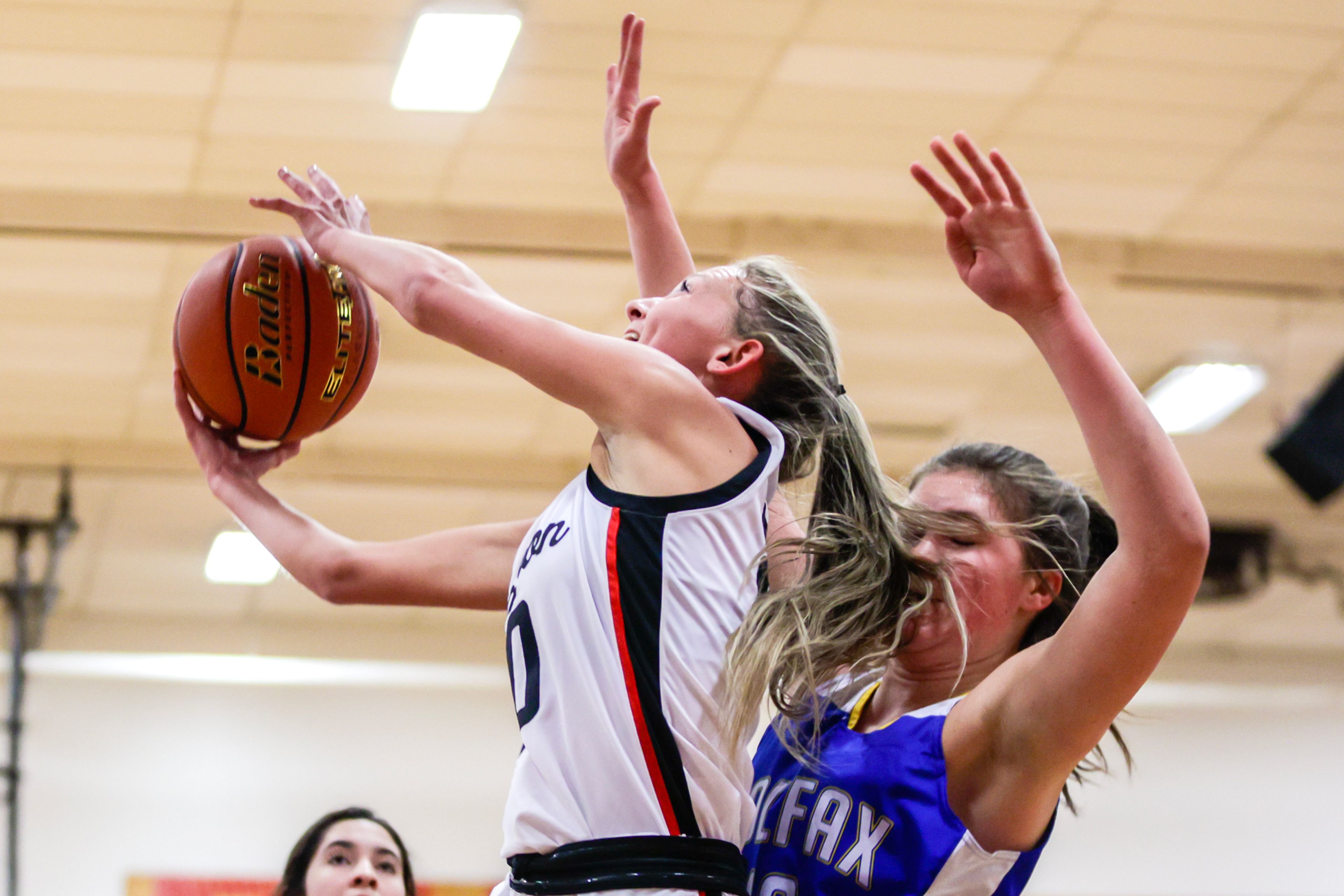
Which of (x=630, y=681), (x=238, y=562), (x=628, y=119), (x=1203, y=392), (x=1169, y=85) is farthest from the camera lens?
(x=238, y=562)

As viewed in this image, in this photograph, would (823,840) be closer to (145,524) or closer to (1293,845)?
(145,524)

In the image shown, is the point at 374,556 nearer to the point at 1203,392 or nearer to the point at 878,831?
the point at 878,831

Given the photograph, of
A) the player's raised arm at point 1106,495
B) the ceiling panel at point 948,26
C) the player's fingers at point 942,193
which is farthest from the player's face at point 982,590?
the ceiling panel at point 948,26

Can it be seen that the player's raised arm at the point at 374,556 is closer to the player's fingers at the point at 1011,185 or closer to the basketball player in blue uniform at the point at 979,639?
the basketball player in blue uniform at the point at 979,639

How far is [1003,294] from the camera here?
1599mm

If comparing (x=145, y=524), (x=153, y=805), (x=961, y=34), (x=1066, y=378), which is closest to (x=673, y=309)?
(x=1066, y=378)

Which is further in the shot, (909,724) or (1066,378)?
(909,724)

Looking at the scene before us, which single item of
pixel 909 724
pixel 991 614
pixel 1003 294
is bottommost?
pixel 909 724

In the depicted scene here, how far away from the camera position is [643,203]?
246 centimetres

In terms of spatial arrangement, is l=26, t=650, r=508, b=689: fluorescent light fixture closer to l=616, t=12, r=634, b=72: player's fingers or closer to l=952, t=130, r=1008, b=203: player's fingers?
l=616, t=12, r=634, b=72: player's fingers

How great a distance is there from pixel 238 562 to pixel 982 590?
7.62 meters

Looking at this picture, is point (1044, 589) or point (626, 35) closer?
point (1044, 589)

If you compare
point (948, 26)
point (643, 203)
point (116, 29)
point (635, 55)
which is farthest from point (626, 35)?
point (116, 29)

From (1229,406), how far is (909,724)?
5981mm
